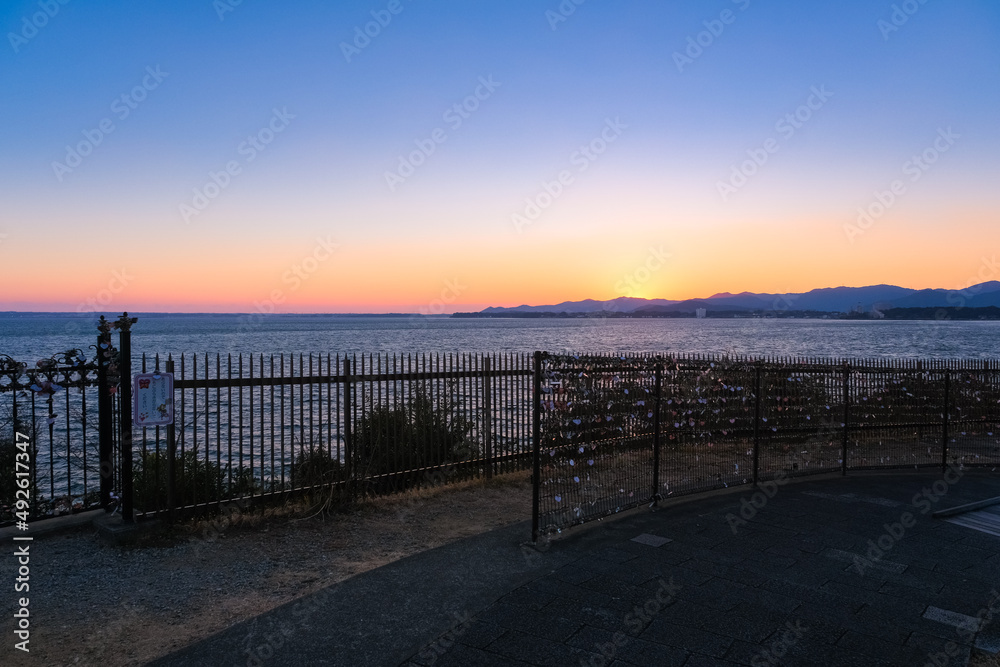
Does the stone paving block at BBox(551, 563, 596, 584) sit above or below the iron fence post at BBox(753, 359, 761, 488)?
below

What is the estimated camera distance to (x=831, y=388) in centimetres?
1092

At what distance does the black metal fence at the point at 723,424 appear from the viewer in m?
7.34

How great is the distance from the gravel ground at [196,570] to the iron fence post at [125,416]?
460 millimetres

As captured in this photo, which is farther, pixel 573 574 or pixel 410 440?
pixel 410 440

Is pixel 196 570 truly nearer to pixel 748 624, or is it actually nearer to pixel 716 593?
pixel 716 593

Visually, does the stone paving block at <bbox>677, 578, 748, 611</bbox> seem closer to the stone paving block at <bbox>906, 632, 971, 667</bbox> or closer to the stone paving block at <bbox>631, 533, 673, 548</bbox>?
the stone paving block at <bbox>631, 533, 673, 548</bbox>

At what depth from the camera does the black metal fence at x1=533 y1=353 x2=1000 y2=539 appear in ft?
24.1

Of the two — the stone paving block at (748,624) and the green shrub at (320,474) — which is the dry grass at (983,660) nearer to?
the stone paving block at (748,624)

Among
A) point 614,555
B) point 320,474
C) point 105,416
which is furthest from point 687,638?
point 105,416

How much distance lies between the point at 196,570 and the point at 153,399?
1.85 m

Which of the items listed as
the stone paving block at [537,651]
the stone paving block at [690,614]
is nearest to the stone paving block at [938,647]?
the stone paving block at [690,614]

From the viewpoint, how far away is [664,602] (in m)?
5.13

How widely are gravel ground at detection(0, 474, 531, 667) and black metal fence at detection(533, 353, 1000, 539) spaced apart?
50.6 inches

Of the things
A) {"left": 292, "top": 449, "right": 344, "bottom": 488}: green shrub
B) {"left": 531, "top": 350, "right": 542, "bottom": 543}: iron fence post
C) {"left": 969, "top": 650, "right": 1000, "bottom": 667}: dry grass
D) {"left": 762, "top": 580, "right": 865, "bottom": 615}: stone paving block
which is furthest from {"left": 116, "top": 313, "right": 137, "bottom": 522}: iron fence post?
{"left": 969, "top": 650, "right": 1000, "bottom": 667}: dry grass
